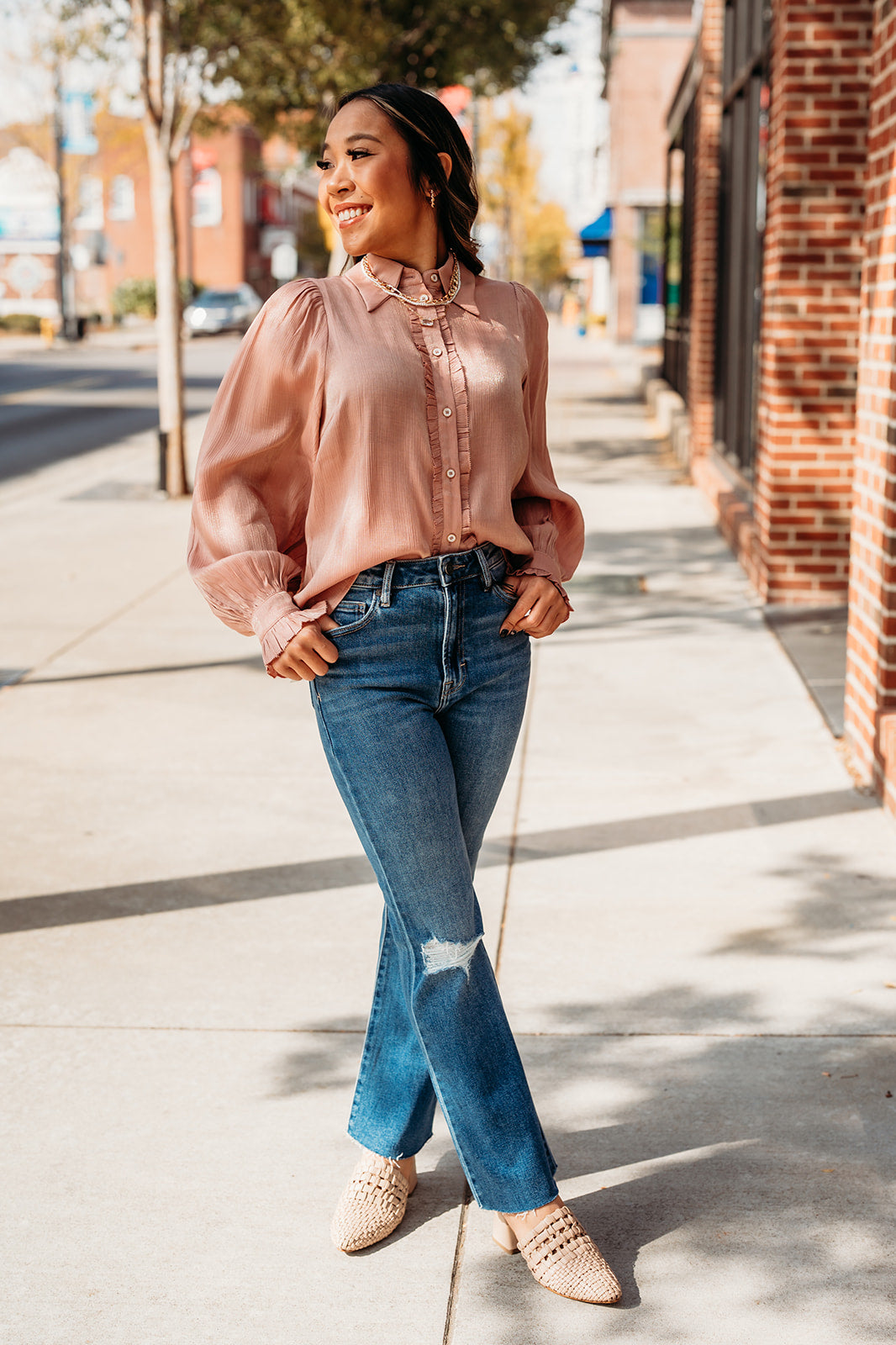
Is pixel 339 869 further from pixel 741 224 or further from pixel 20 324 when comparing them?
pixel 20 324

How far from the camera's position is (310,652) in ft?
8.31

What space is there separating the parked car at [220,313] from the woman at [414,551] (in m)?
48.5

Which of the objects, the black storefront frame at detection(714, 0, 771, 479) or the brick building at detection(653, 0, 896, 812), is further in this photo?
the black storefront frame at detection(714, 0, 771, 479)

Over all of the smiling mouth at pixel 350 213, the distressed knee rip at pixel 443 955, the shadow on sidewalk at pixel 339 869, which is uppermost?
the smiling mouth at pixel 350 213

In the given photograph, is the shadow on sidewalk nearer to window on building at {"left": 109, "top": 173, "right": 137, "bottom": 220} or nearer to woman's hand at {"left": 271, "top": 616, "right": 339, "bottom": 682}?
woman's hand at {"left": 271, "top": 616, "right": 339, "bottom": 682}

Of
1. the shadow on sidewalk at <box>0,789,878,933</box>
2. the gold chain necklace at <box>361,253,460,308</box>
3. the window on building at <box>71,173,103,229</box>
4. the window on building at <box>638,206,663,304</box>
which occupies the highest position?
the window on building at <box>71,173,103,229</box>

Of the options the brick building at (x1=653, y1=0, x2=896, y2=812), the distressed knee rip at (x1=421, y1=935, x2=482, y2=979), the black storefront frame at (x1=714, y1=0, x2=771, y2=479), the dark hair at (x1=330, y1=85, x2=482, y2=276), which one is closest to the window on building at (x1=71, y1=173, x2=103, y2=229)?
the brick building at (x1=653, y1=0, x2=896, y2=812)

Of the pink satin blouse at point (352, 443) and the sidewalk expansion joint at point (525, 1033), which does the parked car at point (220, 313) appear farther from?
the pink satin blouse at point (352, 443)

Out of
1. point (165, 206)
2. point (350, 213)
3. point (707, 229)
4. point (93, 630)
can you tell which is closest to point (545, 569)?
point (350, 213)

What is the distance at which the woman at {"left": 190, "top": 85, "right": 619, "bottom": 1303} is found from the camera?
99.9 inches

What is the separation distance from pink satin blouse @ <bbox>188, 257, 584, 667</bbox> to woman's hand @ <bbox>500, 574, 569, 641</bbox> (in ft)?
0.13

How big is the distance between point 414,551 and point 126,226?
258 ft

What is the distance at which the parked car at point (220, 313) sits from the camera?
1980 inches

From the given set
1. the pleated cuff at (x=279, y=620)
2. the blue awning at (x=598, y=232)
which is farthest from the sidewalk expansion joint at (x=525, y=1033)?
the blue awning at (x=598, y=232)
